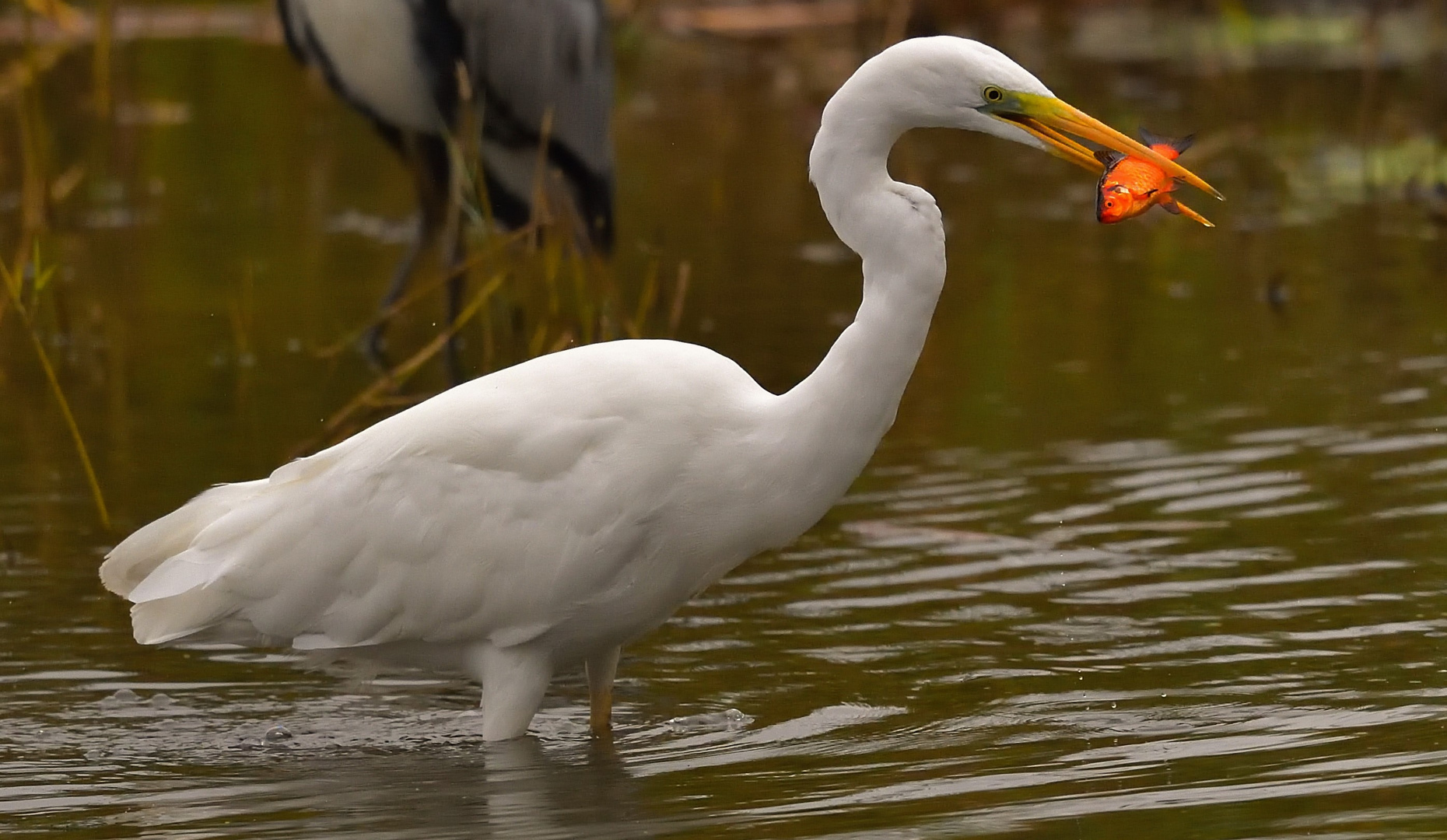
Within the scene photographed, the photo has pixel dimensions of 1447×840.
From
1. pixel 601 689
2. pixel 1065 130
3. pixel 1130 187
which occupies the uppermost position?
pixel 1065 130

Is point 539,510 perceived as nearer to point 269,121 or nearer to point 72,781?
point 72,781

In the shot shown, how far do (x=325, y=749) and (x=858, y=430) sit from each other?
1372 millimetres

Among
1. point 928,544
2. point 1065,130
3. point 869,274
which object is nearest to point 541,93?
point 928,544

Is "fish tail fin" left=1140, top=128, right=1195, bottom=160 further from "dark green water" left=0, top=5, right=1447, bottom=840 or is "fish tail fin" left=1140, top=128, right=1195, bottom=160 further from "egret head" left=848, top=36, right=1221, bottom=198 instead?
"dark green water" left=0, top=5, right=1447, bottom=840

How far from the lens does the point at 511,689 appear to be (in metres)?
5.22

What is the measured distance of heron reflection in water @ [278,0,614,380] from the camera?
1016 centimetres

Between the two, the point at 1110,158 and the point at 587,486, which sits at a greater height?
the point at 1110,158

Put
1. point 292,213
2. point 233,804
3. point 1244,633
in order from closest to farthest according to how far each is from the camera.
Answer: point 233,804 → point 1244,633 → point 292,213

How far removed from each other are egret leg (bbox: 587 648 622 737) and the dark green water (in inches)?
3.4

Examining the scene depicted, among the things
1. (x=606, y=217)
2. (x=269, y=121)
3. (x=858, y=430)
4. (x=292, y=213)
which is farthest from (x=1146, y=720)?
(x=269, y=121)

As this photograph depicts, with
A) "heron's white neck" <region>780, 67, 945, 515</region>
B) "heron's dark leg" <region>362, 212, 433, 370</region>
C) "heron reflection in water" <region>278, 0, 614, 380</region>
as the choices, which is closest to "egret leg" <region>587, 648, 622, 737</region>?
"heron's white neck" <region>780, 67, 945, 515</region>

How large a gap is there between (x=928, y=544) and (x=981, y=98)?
2.24m

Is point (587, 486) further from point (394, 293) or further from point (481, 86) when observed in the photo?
point (481, 86)

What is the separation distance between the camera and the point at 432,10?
33.5 ft
